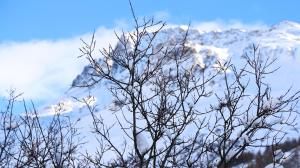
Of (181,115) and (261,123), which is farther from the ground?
(181,115)

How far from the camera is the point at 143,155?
471cm

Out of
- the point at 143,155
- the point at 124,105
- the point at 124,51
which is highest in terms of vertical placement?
the point at 124,51

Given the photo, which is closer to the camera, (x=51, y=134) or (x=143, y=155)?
(x=143, y=155)

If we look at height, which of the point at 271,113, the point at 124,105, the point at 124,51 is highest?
the point at 124,51

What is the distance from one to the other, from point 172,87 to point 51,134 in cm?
173

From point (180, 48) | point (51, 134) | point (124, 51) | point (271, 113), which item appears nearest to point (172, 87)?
point (180, 48)

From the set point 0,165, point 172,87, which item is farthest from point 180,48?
point 0,165

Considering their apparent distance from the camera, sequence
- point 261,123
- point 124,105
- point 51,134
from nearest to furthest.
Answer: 1. point 261,123
2. point 124,105
3. point 51,134

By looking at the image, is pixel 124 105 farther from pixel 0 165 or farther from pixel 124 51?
pixel 0 165

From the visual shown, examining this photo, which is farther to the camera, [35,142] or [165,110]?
[35,142]

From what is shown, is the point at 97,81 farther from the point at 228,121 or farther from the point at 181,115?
the point at 228,121

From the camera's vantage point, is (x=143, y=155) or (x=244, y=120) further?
(x=244, y=120)

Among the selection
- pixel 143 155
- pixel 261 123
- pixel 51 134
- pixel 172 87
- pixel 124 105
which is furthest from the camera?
pixel 51 134

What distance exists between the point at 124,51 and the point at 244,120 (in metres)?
1.23
